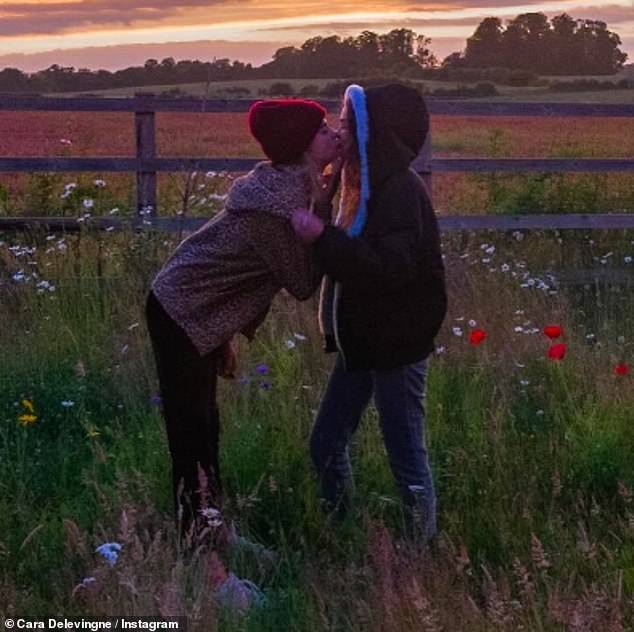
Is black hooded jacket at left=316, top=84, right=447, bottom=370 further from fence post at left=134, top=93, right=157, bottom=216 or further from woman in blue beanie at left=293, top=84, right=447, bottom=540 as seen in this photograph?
fence post at left=134, top=93, right=157, bottom=216

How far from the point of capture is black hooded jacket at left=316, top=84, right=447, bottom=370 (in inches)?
150

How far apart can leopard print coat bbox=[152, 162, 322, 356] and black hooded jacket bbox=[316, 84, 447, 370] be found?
0.14 meters

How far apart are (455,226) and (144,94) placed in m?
2.44

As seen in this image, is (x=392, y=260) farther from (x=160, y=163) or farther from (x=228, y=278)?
(x=160, y=163)

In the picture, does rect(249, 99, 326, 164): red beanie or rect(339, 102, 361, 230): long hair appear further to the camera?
rect(339, 102, 361, 230): long hair

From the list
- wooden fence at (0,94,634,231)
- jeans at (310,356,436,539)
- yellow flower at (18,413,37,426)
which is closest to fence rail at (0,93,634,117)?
wooden fence at (0,94,634,231)

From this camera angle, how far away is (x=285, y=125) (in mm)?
3812

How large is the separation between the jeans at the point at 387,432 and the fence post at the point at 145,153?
210 inches

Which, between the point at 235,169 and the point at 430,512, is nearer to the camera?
the point at 430,512

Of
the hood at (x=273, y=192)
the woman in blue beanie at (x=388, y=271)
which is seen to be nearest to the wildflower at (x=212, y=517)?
the woman in blue beanie at (x=388, y=271)

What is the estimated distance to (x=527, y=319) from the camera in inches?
264

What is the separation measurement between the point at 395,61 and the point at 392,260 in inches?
1115

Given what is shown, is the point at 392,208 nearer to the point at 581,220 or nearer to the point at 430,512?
the point at 430,512

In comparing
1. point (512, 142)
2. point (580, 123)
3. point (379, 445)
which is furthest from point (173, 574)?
point (580, 123)
